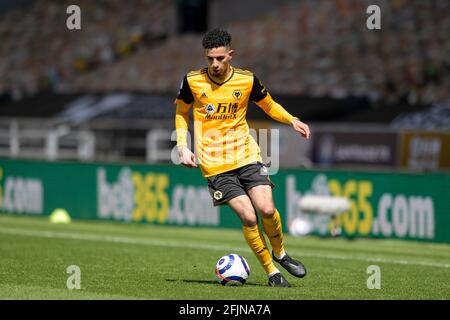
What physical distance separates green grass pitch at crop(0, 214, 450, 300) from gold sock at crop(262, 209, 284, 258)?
39 centimetres

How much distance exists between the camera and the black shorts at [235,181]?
10.5 meters

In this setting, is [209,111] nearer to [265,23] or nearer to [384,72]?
[384,72]

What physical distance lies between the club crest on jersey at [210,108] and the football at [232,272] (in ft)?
4.84

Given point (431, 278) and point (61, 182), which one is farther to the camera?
point (61, 182)

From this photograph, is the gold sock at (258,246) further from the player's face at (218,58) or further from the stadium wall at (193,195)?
the stadium wall at (193,195)

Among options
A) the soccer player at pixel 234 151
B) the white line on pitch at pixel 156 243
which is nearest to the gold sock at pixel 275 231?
the soccer player at pixel 234 151

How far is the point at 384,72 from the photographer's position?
27.3m

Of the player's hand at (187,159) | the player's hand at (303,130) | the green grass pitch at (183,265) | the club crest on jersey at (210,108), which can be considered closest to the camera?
the green grass pitch at (183,265)

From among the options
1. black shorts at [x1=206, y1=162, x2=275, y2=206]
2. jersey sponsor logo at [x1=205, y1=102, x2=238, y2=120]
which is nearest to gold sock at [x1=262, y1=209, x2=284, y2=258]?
black shorts at [x1=206, y1=162, x2=275, y2=206]

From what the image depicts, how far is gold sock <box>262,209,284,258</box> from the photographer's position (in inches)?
417

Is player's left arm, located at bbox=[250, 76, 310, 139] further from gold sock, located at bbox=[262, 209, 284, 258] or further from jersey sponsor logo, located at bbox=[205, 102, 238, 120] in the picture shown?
gold sock, located at bbox=[262, 209, 284, 258]

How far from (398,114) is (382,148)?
5.35 ft

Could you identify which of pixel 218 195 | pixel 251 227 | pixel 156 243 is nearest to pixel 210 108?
pixel 218 195
